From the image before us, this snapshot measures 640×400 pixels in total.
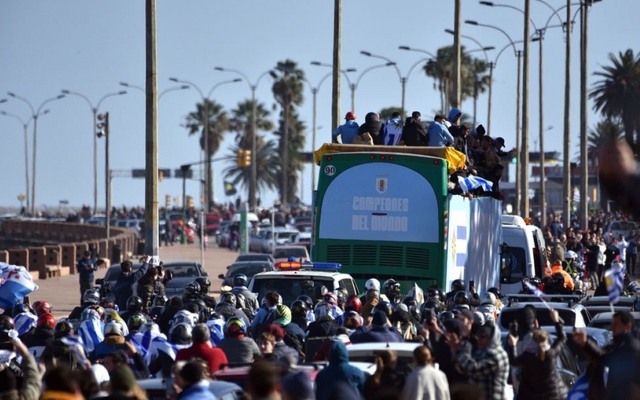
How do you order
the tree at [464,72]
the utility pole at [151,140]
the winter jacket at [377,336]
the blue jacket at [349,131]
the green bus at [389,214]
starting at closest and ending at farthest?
the winter jacket at [377,336]
the green bus at [389,214]
the blue jacket at [349,131]
the utility pole at [151,140]
the tree at [464,72]

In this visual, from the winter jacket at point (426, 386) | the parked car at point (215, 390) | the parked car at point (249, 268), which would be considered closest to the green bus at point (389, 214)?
the parked car at point (249, 268)

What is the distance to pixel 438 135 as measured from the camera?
23875 millimetres

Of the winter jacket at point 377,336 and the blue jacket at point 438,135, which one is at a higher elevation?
the blue jacket at point 438,135

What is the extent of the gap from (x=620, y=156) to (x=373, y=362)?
6.83m

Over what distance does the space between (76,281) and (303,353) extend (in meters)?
33.1

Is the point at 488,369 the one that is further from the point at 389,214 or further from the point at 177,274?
the point at 177,274

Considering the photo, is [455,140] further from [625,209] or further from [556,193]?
[556,193]

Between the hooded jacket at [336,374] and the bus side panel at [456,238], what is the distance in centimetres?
1158

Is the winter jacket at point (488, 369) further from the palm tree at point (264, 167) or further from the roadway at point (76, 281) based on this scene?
the palm tree at point (264, 167)

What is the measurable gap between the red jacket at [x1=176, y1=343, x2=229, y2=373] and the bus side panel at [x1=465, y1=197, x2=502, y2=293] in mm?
11721

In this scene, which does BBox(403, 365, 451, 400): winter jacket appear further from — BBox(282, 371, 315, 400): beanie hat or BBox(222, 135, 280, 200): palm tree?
BBox(222, 135, 280, 200): palm tree

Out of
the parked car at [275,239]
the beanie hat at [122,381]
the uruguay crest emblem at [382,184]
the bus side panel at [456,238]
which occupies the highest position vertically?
the uruguay crest emblem at [382,184]

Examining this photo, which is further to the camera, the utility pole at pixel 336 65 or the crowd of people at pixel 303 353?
the utility pole at pixel 336 65

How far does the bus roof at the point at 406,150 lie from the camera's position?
73.6 feet
